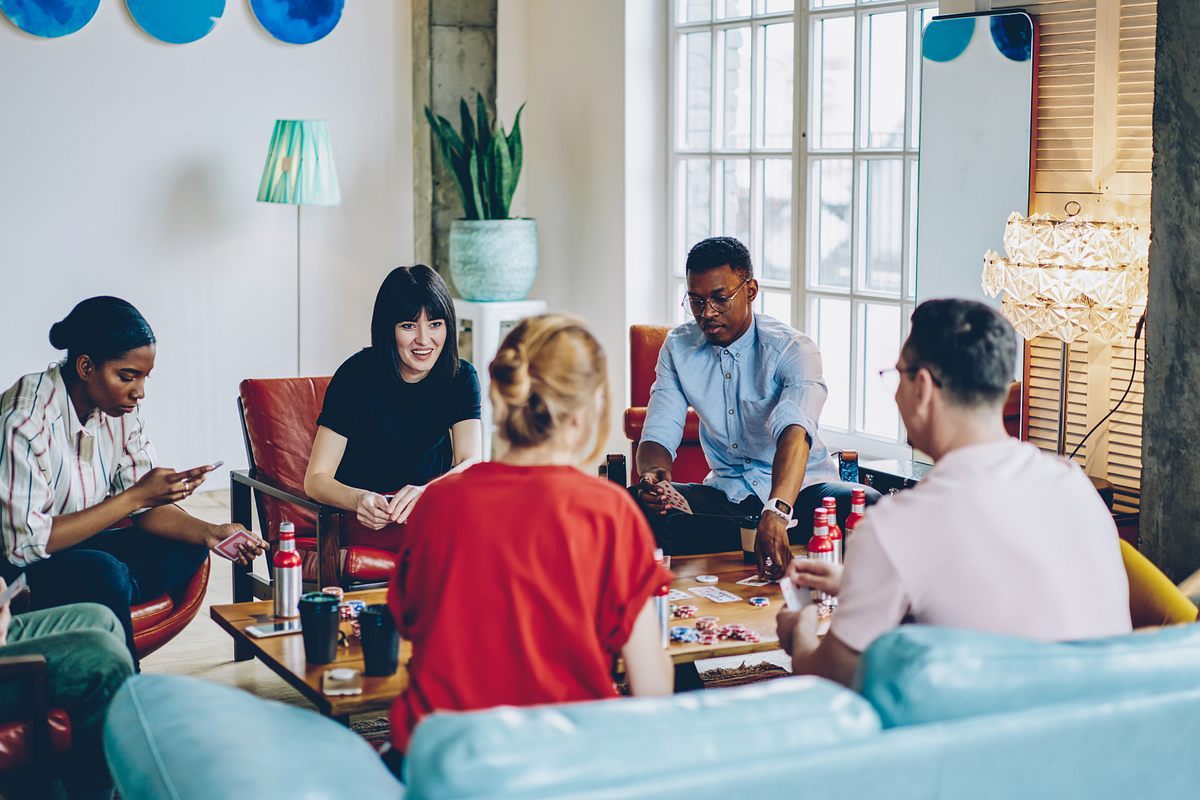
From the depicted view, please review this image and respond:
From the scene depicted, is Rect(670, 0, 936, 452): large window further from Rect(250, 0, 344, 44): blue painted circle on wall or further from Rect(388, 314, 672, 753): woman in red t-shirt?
Rect(388, 314, 672, 753): woman in red t-shirt

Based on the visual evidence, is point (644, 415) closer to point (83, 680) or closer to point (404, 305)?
point (404, 305)

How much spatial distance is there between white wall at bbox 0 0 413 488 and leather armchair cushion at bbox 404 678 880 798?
5261 millimetres

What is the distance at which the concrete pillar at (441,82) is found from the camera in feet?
23.1

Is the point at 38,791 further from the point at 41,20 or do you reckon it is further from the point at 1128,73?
the point at 41,20

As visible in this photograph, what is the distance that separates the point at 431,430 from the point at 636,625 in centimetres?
206

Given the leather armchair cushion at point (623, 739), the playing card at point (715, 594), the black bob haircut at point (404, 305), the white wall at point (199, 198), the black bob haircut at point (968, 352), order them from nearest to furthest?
the leather armchair cushion at point (623, 739), the black bob haircut at point (968, 352), the playing card at point (715, 594), the black bob haircut at point (404, 305), the white wall at point (199, 198)

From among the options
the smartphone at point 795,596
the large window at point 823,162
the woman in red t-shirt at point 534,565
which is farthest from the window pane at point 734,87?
the woman in red t-shirt at point 534,565

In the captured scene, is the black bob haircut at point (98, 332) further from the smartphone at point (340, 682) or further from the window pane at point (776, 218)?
the window pane at point (776, 218)

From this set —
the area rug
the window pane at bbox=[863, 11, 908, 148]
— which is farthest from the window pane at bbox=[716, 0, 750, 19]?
the area rug

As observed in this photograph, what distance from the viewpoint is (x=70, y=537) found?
11.2 feet

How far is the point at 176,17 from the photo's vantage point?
6.42 metres

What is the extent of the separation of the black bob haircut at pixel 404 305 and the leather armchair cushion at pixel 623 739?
90.7 inches

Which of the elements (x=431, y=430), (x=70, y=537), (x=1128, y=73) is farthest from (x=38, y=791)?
(x=1128, y=73)

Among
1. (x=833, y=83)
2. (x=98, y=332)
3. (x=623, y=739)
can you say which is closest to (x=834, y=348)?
(x=833, y=83)
